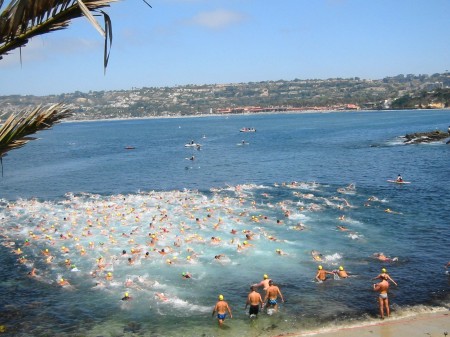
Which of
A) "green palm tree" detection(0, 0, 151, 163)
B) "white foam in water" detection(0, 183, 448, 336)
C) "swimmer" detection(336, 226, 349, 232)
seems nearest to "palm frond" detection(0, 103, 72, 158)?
"green palm tree" detection(0, 0, 151, 163)

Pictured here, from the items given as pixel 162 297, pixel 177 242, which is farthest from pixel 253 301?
pixel 177 242

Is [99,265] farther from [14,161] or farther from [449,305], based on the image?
[14,161]

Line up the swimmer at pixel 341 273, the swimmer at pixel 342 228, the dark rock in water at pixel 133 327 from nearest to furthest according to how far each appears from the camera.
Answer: the dark rock in water at pixel 133 327 < the swimmer at pixel 341 273 < the swimmer at pixel 342 228

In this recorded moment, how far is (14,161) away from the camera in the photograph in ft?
308

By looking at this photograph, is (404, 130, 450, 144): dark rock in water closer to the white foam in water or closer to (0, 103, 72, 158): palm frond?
the white foam in water

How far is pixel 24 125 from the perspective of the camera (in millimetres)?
4406

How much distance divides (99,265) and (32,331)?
23.5 ft

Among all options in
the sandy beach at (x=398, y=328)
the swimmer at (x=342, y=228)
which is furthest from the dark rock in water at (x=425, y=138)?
the sandy beach at (x=398, y=328)

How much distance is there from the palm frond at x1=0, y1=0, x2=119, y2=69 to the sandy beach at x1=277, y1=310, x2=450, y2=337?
1539 cm

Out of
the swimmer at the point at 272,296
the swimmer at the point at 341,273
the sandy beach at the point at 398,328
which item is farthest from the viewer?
the swimmer at the point at 341,273

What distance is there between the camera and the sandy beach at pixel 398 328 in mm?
16453

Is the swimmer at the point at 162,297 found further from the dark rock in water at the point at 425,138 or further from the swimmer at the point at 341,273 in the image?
the dark rock in water at the point at 425,138

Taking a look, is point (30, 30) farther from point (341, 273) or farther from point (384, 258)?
point (384, 258)

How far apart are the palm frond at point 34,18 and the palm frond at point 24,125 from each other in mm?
692
